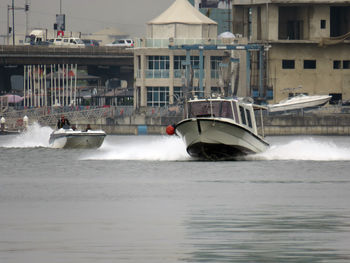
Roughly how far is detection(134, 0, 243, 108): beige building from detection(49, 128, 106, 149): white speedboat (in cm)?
6880

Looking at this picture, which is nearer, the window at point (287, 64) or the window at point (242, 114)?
the window at point (242, 114)

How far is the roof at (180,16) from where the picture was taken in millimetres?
165875

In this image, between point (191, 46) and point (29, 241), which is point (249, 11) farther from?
point (29, 241)

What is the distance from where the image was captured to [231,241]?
1219 inches

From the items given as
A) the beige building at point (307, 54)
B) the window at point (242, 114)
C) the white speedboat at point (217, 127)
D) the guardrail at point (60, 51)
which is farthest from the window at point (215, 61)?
the window at point (242, 114)

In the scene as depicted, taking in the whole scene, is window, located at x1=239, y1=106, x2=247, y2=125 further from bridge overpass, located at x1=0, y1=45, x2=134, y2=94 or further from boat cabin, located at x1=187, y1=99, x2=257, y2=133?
bridge overpass, located at x1=0, y1=45, x2=134, y2=94

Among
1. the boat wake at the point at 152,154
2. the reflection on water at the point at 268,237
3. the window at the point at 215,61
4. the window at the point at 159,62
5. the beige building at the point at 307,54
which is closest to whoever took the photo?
the reflection on water at the point at 268,237

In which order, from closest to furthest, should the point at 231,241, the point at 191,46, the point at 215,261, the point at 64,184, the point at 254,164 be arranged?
the point at 215,261
the point at 231,241
the point at 64,184
the point at 254,164
the point at 191,46

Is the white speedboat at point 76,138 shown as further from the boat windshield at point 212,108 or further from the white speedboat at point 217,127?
the boat windshield at point 212,108

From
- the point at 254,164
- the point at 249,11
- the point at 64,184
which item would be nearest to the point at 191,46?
the point at 249,11

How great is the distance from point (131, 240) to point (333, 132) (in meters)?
105

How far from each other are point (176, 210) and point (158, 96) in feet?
391

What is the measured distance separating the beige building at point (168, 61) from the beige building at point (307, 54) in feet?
26.2

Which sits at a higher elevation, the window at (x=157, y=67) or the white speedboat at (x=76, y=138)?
the window at (x=157, y=67)
